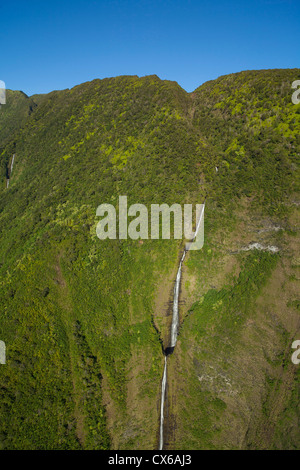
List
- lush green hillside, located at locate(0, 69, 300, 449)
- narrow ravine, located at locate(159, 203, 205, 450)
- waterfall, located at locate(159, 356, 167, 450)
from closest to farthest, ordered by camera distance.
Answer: waterfall, located at locate(159, 356, 167, 450), lush green hillside, located at locate(0, 69, 300, 449), narrow ravine, located at locate(159, 203, 205, 450)

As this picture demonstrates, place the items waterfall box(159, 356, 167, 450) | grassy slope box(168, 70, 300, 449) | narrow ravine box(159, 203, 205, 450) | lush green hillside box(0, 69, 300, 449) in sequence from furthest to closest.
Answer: narrow ravine box(159, 203, 205, 450)
lush green hillside box(0, 69, 300, 449)
waterfall box(159, 356, 167, 450)
grassy slope box(168, 70, 300, 449)

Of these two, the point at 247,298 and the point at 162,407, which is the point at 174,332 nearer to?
the point at 162,407

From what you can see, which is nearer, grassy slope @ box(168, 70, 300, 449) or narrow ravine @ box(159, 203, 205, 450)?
grassy slope @ box(168, 70, 300, 449)

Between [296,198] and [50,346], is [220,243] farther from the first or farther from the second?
[50,346]

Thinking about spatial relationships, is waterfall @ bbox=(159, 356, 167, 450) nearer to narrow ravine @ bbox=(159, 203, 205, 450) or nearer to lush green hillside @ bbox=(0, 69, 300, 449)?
narrow ravine @ bbox=(159, 203, 205, 450)

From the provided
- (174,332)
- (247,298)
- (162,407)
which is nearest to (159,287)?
(174,332)

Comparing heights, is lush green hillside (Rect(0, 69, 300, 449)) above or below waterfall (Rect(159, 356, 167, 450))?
above

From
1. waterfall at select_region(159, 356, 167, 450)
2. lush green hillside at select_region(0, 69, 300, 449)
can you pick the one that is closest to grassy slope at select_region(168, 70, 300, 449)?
lush green hillside at select_region(0, 69, 300, 449)

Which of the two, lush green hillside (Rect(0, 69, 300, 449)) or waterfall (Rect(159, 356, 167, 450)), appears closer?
waterfall (Rect(159, 356, 167, 450))

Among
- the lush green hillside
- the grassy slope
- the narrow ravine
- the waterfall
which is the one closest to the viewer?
the grassy slope
